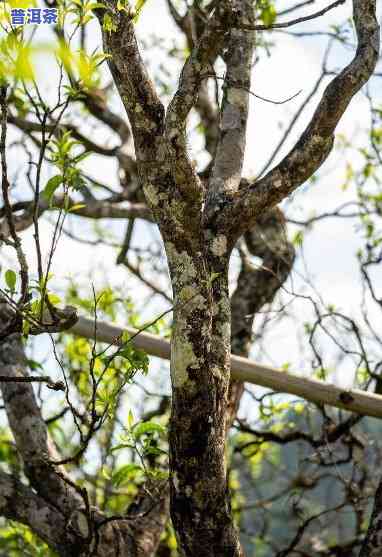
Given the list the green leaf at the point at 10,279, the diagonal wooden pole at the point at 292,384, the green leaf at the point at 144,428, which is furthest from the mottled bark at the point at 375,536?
the green leaf at the point at 10,279

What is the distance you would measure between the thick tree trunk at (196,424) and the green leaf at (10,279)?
36 cm

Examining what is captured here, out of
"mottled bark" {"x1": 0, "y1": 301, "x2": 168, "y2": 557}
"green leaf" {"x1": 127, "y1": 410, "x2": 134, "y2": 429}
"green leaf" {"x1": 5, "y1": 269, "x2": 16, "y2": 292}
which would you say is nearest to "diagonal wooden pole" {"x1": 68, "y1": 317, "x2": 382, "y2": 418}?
"mottled bark" {"x1": 0, "y1": 301, "x2": 168, "y2": 557}

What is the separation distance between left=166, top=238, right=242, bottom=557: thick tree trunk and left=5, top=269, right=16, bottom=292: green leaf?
0.36 meters

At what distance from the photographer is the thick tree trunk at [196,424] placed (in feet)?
6.16

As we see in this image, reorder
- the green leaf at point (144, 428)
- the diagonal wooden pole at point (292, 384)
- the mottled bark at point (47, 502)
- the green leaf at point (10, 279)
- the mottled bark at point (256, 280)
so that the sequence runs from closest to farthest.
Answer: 1. the green leaf at point (10, 279)
2. the green leaf at point (144, 428)
3. the mottled bark at point (47, 502)
4. the diagonal wooden pole at point (292, 384)
5. the mottled bark at point (256, 280)

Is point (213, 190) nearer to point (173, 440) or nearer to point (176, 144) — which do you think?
point (176, 144)

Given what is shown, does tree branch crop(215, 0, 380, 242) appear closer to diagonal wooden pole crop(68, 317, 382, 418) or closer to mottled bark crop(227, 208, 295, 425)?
diagonal wooden pole crop(68, 317, 382, 418)

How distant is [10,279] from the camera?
1788 mm

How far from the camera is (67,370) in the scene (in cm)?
435

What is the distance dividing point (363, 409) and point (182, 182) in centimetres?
122

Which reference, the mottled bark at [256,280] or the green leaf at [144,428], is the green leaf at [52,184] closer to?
the green leaf at [144,428]

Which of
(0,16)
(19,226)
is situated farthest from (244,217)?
(19,226)

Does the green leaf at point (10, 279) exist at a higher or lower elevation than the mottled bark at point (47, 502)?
higher

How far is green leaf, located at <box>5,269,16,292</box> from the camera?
5.86 ft
